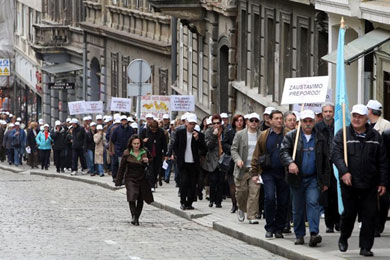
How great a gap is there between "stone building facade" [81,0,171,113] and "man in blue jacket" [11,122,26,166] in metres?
5.00

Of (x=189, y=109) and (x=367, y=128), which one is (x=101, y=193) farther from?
(x=367, y=128)

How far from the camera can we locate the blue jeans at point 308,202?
56.7 feet

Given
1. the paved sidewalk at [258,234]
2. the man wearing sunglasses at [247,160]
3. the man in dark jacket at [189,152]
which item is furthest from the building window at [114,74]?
the man wearing sunglasses at [247,160]

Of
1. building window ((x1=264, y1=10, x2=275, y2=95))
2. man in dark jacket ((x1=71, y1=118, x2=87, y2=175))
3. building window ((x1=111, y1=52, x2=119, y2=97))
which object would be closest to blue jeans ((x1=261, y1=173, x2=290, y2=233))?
building window ((x1=264, y1=10, x2=275, y2=95))

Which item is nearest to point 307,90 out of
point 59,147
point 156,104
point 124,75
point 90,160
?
point 156,104

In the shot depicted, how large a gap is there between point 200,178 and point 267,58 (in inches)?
385

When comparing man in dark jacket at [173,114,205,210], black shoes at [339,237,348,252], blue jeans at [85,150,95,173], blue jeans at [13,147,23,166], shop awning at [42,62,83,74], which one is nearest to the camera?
→ black shoes at [339,237,348,252]

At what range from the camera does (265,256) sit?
57.7 ft

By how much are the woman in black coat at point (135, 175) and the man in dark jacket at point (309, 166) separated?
5.55 metres

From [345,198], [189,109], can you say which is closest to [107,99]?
[189,109]

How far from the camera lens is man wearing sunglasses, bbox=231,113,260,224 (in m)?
20.5

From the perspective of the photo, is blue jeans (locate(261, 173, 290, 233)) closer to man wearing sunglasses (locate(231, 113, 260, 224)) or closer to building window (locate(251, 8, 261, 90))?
man wearing sunglasses (locate(231, 113, 260, 224))

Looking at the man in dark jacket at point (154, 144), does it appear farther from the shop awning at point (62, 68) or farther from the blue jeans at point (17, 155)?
the shop awning at point (62, 68)

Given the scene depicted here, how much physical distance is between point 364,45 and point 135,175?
4.96 meters
